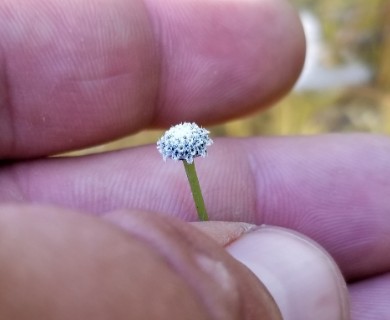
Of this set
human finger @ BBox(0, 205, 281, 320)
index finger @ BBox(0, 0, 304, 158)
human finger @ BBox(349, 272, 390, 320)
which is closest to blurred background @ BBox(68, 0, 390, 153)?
index finger @ BBox(0, 0, 304, 158)

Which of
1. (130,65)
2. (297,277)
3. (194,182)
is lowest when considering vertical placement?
(297,277)

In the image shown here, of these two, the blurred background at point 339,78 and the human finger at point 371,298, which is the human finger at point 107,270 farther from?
the blurred background at point 339,78

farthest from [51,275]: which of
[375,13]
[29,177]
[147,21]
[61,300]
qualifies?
[375,13]

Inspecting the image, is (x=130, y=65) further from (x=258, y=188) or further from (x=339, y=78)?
(x=339, y=78)

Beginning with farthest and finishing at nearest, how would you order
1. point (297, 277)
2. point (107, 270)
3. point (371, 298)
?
1. point (371, 298)
2. point (297, 277)
3. point (107, 270)

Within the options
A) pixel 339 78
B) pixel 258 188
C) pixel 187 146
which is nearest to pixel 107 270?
pixel 187 146

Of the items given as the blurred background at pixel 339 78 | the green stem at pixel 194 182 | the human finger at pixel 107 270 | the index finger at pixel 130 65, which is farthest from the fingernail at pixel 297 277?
the blurred background at pixel 339 78
